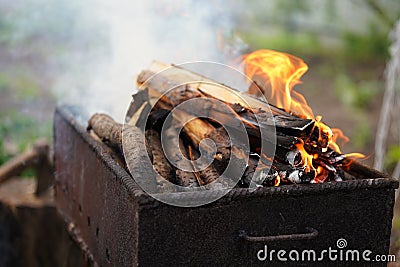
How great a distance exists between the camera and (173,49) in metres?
4.23

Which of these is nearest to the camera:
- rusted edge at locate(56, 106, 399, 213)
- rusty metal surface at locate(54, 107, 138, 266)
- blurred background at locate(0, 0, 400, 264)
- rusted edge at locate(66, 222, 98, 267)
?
rusted edge at locate(56, 106, 399, 213)

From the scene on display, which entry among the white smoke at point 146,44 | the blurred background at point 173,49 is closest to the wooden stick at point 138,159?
the blurred background at point 173,49

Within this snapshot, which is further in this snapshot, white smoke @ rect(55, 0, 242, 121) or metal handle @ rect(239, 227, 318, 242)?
white smoke @ rect(55, 0, 242, 121)

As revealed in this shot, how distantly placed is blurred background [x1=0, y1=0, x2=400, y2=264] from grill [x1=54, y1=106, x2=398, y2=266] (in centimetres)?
35

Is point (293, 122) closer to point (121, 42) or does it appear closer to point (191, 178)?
point (191, 178)

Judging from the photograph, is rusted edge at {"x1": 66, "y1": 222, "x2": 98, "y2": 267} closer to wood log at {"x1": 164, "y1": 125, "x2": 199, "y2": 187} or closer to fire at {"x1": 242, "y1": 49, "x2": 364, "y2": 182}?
wood log at {"x1": 164, "y1": 125, "x2": 199, "y2": 187}

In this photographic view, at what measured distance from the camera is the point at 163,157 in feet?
8.07

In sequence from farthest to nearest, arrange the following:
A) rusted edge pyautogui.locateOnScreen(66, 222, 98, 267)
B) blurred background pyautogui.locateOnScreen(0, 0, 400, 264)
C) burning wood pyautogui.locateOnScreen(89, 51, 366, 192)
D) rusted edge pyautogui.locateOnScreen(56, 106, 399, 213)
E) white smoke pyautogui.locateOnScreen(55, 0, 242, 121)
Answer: blurred background pyautogui.locateOnScreen(0, 0, 400, 264) < white smoke pyautogui.locateOnScreen(55, 0, 242, 121) < rusted edge pyautogui.locateOnScreen(66, 222, 98, 267) < burning wood pyautogui.locateOnScreen(89, 51, 366, 192) < rusted edge pyautogui.locateOnScreen(56, 106, 399, 213)

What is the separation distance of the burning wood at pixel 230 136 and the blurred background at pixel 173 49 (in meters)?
0.35

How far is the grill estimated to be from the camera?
79.8 inches

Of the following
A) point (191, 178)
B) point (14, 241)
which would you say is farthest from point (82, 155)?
point (14, 241)

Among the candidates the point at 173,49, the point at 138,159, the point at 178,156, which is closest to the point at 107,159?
the point at 138,159

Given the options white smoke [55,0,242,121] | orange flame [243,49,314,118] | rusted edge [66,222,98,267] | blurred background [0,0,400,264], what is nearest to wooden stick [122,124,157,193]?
rusted edge [66,222,98,267]

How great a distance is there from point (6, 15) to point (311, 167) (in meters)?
6.23
